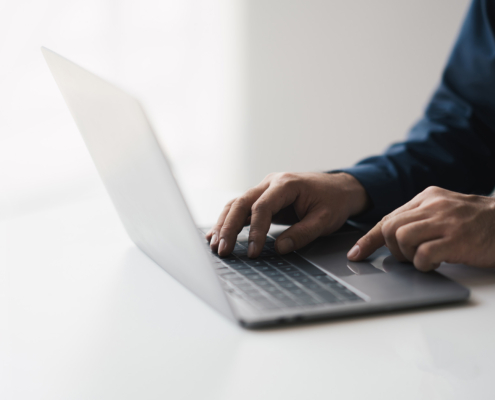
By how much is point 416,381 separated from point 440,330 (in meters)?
0.09

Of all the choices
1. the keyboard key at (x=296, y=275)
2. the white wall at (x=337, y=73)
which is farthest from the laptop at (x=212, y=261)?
the white wall at (x=337, y=73)

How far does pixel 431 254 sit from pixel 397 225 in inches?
2.2

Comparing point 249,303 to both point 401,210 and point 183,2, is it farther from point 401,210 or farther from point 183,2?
point 183,2

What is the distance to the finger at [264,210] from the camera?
2.01ft

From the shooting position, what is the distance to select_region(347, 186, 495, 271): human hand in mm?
529

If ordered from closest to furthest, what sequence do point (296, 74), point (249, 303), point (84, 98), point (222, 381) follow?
point (222, 381)
point (249, 303)
point (84, 98)
point (296, 74)

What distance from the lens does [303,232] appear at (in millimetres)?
649

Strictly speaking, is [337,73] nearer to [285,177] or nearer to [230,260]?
[285,177]

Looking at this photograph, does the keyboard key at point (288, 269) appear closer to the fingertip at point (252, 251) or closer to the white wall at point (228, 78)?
the fingertip at point (252, 251)

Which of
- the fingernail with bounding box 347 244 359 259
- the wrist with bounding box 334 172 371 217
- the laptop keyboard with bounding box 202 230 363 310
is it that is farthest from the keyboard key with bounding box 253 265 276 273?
Answer: the wrist with bounding box 334 172 371 217

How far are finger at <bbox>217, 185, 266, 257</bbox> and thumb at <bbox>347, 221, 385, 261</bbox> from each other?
0.51ft

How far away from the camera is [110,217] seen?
35.9 inches

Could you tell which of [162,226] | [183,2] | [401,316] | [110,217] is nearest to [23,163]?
[110,217]

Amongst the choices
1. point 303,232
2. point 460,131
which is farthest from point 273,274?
point 460,131
